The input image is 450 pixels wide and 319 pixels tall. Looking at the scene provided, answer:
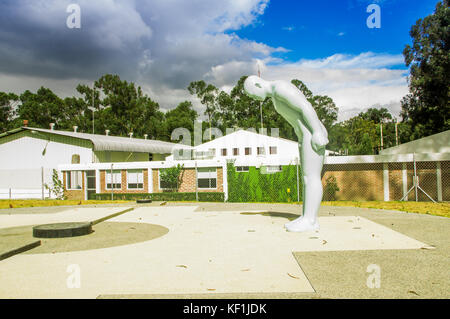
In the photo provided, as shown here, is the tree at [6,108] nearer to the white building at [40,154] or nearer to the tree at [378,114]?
the white building at [40,154]

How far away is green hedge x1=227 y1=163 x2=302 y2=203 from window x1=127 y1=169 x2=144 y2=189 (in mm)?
6198

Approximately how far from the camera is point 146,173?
21.3 m

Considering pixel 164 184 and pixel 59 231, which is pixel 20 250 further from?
pixel 164 184

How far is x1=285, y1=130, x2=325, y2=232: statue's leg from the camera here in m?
7.25

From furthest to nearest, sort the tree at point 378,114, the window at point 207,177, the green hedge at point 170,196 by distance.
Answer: the tree at point 378,114 < the window at point 207,177 < the green hedge at point 170,196

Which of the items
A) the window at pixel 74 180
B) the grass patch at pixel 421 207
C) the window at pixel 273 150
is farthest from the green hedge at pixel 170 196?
the window at pixel 273 150

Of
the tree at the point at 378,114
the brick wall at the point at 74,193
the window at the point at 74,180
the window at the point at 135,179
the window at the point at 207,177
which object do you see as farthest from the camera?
the tree at the point at 378,114

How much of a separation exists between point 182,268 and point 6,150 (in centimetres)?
3053

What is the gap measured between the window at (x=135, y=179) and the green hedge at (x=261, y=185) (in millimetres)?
6198

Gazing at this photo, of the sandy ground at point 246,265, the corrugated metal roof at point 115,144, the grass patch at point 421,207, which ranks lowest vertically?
the grass patch at point 421,207

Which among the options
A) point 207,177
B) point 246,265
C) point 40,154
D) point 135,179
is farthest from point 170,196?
point 246,265

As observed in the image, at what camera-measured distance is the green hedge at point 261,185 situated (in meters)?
17.3

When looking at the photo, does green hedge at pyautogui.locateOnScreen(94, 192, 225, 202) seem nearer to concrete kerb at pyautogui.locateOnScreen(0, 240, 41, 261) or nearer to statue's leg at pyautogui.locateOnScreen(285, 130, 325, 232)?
statue's leg at pyautogui.locateOnScreen(285, 130, 325, 232)
